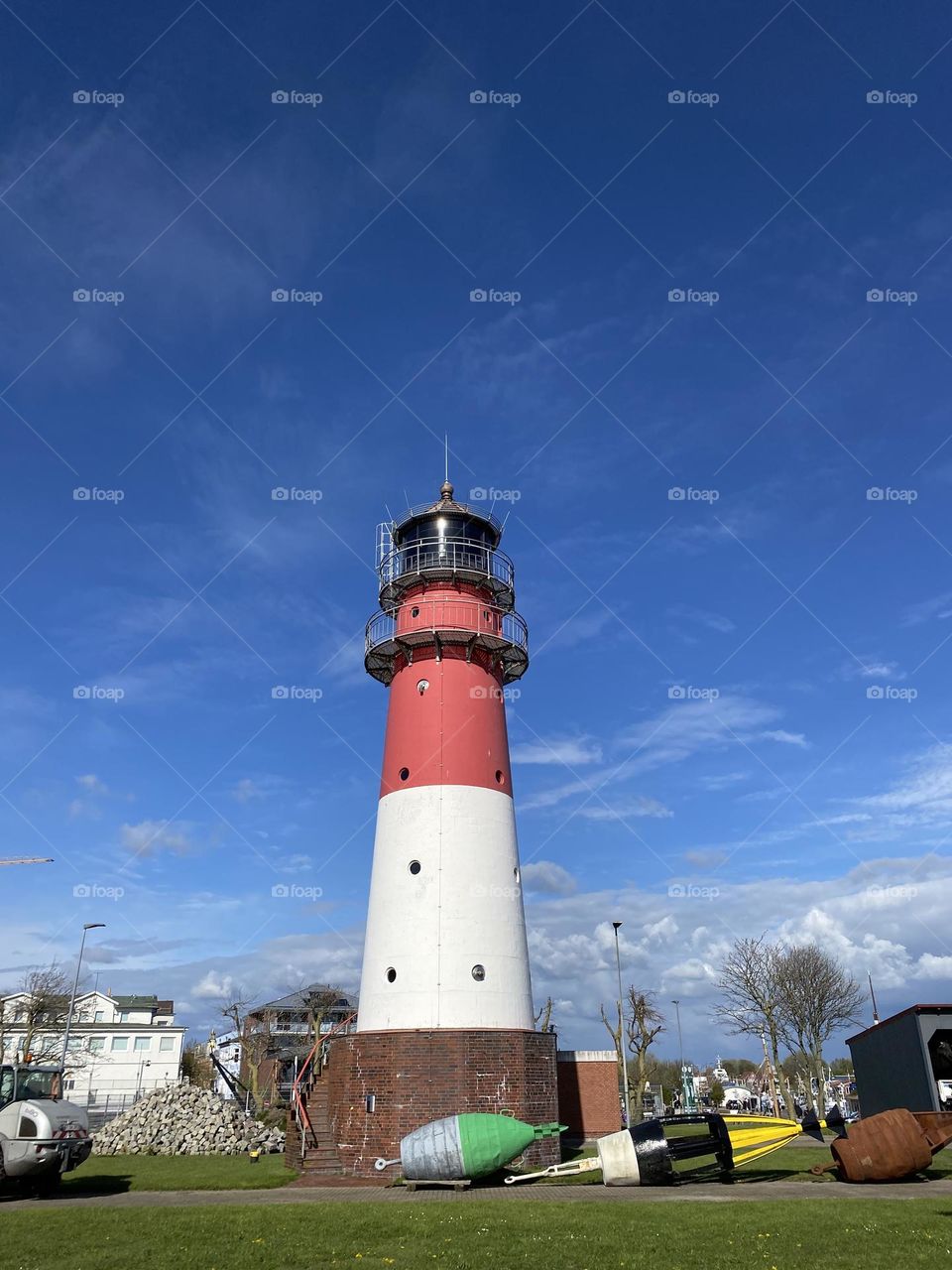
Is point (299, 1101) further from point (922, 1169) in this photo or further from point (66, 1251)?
point (922, 1169)

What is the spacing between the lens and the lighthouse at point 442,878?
23344 mm

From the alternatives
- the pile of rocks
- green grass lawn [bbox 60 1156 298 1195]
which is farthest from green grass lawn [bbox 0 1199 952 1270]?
the pile of rocks

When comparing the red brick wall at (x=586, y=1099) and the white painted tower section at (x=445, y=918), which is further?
the red brick wall at (x=586, y=1099)

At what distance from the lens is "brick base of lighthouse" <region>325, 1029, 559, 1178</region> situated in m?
22.9

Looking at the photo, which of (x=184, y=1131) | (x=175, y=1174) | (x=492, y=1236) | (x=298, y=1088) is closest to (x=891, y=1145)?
(x=492, y=1236)

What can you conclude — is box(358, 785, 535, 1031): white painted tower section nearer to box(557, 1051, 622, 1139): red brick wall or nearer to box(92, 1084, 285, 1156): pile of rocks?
box(557, 1051, 622, 1139): red brick wall

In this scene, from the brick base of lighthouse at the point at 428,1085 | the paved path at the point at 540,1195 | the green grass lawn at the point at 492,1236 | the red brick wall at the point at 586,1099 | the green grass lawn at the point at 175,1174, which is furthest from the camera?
the red brick wall at the point at 586,1099

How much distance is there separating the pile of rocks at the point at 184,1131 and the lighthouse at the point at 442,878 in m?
8.48

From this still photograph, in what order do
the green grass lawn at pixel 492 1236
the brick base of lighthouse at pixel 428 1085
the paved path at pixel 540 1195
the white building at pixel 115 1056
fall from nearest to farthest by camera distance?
the green grass lawn at pixel 492 1236 → the paved path at pixel 540 1195 → the brick base of lighthouse at pixel 428 1085 → the white building at pixel 115 1056

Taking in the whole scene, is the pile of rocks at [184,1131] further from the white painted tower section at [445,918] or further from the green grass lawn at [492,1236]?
the green grass lawn at [492,1236]

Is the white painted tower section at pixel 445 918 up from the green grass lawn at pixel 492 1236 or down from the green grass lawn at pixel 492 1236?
up

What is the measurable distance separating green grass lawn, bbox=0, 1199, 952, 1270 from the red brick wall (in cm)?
1522

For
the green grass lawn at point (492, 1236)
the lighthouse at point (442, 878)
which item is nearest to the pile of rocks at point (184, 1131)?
the lighthouse at point (442, 878)

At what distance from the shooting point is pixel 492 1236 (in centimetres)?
1342
